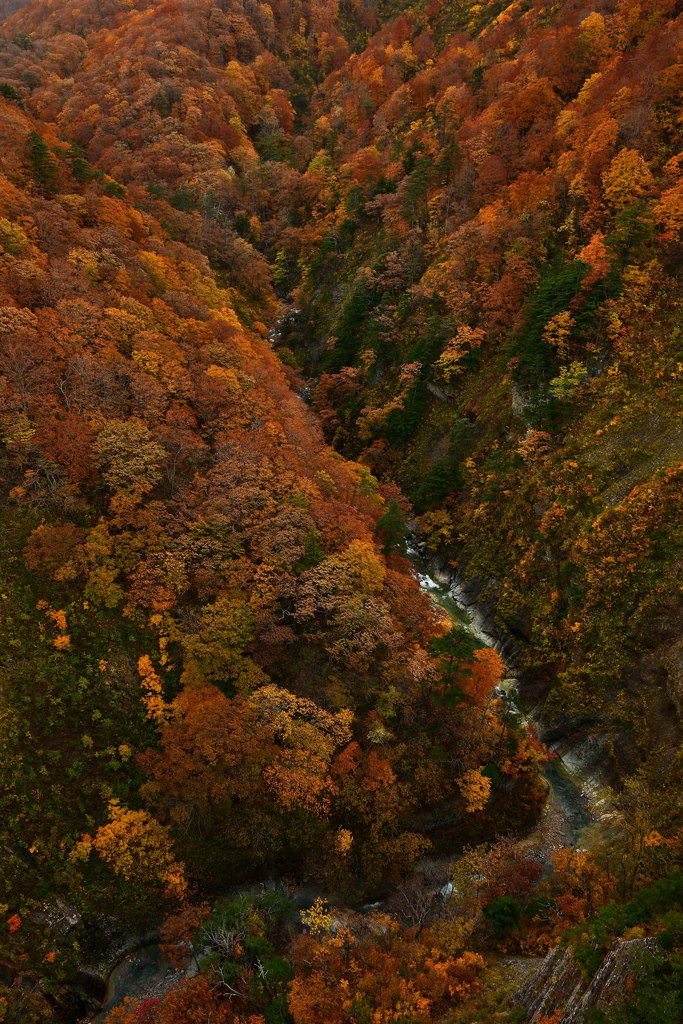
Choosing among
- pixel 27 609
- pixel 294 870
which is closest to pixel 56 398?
pixel 27 609

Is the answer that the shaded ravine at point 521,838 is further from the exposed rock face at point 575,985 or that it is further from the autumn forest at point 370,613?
the exposed rock face at point 575,985

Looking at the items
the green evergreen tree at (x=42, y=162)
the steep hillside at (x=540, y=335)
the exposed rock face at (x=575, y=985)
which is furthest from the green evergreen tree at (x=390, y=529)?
the green evergreen tree at (x=42, y=162)

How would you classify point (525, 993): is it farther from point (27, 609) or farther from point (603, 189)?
point (603, 189)

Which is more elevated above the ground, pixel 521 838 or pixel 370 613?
pixel 370 613

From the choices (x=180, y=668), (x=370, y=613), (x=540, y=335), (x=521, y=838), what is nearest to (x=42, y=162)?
(x=540, y=335)

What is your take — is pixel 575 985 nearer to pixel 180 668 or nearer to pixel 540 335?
pixel 180 668

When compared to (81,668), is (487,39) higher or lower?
higher
